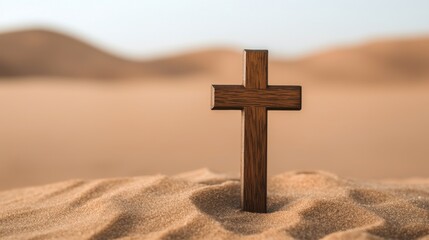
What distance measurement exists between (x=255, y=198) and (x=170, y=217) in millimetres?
397

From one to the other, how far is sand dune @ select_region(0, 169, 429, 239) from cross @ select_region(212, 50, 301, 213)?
111mm

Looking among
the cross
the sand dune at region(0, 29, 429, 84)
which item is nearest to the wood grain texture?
the cross

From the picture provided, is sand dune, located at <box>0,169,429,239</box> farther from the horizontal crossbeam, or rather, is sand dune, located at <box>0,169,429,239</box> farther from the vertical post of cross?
the horizontal crossbeam

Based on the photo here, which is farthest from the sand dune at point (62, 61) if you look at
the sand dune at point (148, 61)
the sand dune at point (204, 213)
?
the sand dune at point (204, 213)

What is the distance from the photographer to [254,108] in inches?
106

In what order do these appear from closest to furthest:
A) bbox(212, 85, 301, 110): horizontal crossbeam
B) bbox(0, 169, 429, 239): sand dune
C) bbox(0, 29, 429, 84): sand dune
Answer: bbox(0, 169, 429, 239): sand dune < bbox(212, 85, 301, 110): horizontal crossbeam < bbox(0, 29, 429, 84): sand dune

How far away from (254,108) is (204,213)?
1.68ft

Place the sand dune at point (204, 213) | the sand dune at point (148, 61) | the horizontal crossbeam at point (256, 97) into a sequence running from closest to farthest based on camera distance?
the sand dune at point (204, 213)
the horizontal crossbeam at point (256, 97)
the sand dune at point (148, 61)

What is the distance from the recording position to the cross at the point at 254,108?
8.84 feet

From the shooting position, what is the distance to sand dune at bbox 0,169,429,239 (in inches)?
94.8

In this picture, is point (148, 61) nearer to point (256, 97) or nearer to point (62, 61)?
point (62, 61)

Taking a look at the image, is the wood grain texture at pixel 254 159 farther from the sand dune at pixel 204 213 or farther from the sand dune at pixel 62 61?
the sand dune at pixel 62 61

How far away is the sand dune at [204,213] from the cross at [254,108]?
11 centimetres

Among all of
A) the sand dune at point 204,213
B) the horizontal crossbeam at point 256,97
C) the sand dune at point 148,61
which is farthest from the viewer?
the sand dune at point 148,61
